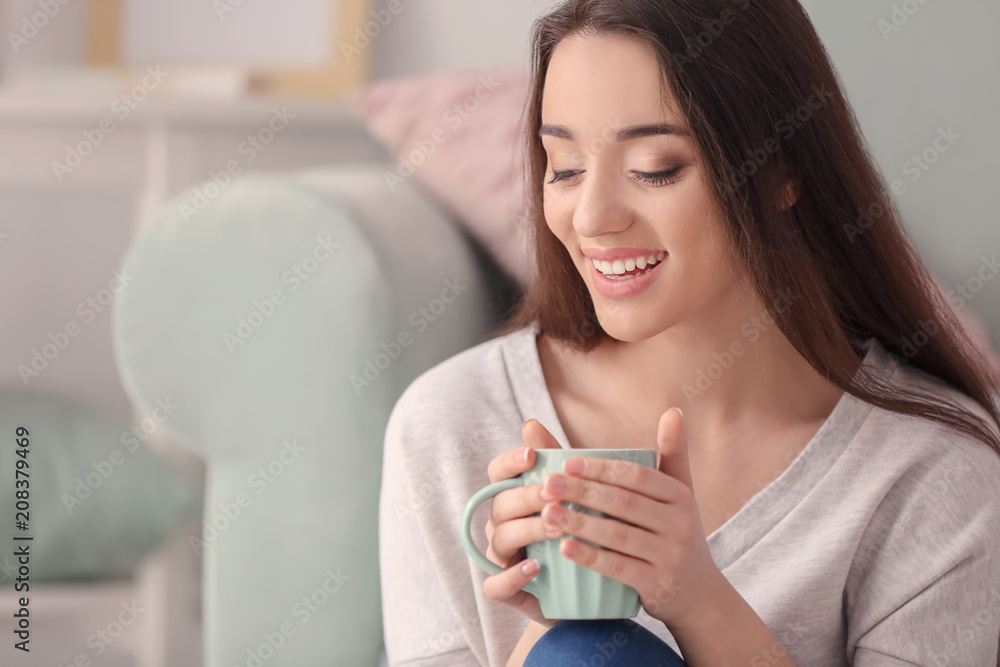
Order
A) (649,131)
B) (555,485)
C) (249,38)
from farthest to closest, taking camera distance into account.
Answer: (249,38) < (649,131) < (555,485)

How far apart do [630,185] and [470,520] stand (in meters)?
0.30

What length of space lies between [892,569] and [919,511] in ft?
0.18

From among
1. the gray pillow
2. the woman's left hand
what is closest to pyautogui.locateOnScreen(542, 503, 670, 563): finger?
the woman's left hand

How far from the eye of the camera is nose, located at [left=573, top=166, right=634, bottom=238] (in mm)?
757

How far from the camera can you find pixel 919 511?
33.2 inches

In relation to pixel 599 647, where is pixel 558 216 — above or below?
above

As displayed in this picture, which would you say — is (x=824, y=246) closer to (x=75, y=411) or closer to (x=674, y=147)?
(x=674, y=147)

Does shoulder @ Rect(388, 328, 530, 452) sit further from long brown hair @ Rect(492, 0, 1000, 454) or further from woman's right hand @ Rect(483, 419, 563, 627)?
woman's right hand @ Rect(483, 419, 563, 627)

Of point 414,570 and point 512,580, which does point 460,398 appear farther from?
point 512,580

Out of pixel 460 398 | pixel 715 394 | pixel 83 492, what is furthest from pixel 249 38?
pixel 715 394

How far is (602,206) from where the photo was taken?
756 millimetres

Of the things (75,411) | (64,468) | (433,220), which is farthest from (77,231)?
(433,220)

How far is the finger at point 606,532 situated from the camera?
607 mm

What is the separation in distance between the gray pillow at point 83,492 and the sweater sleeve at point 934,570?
0.94m
